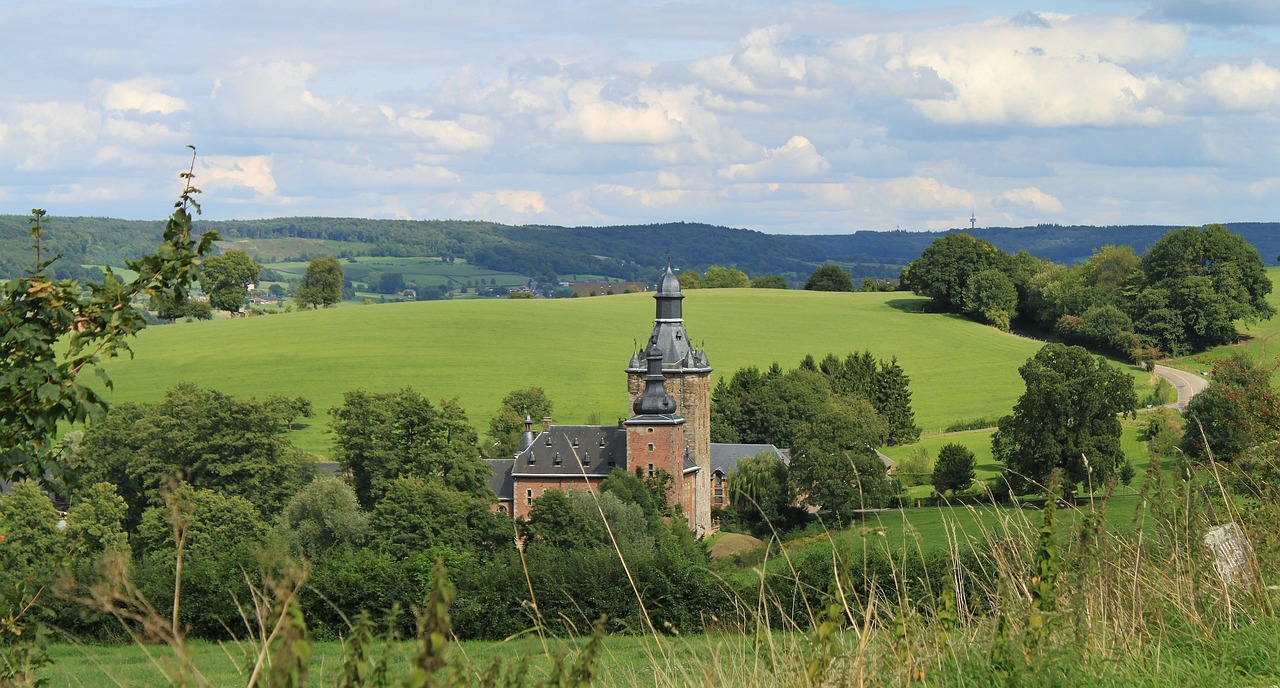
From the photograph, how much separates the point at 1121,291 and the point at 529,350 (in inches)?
1813

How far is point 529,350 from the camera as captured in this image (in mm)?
86438

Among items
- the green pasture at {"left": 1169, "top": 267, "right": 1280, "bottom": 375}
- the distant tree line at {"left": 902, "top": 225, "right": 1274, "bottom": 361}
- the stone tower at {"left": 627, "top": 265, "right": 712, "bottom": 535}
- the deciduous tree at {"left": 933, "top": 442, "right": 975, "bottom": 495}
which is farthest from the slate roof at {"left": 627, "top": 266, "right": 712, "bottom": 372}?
the distant tree line at {"left": 902, "top": 225, "right": 1274, "bottom": 361}

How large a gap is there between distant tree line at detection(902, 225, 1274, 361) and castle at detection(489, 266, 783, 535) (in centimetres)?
3861

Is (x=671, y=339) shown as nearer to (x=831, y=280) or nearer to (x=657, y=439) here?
(x=657, y=439)

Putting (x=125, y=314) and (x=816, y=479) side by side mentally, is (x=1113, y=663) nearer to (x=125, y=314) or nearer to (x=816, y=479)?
(x=125, y=314)

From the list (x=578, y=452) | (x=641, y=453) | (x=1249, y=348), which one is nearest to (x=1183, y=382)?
(x=1249, y=348)

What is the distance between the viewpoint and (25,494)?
4359 centimetres

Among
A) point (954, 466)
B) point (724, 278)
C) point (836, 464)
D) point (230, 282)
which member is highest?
point (230, 282)

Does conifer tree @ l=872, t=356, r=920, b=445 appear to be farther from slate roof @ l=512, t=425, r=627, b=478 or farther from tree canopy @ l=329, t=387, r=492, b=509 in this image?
tree canopy @ l=329, t=387, r=492, b=509

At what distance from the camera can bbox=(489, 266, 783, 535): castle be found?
5581 centimetres

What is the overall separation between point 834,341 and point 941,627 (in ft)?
298

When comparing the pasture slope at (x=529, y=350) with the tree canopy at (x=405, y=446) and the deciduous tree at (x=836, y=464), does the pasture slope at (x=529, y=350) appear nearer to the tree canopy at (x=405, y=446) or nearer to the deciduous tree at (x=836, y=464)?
the tree canopy at (x=405, y=446)

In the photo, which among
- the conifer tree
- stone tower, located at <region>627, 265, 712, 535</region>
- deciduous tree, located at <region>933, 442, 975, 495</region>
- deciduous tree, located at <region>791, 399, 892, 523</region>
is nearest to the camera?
deciduous tree, located at <region>791, 399, 892, 523</region>

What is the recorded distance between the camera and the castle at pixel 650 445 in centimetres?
5581
